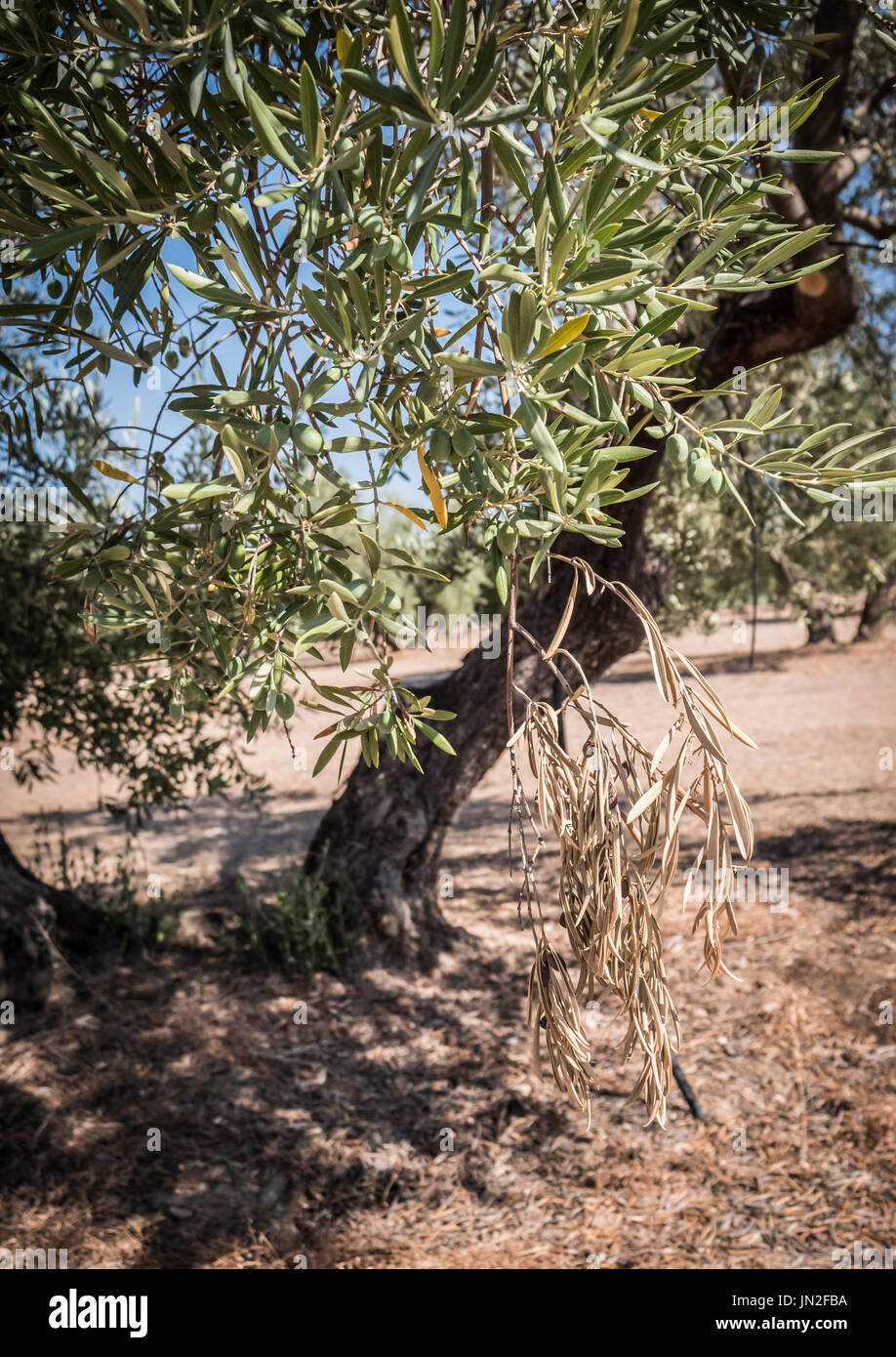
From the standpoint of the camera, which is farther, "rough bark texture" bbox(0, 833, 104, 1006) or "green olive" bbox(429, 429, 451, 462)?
"rough bark texture" bbox(0, 833, 104, 1006)

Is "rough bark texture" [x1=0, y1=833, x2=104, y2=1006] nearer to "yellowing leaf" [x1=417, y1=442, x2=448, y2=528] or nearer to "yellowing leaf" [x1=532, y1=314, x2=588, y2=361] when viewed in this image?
"yellowing leaf" [x1=417, y1=442, x2=448, y2=528]

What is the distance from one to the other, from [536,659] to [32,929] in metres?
3.16

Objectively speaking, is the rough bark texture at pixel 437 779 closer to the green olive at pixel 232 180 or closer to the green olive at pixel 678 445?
the green olive at pixel 678 445

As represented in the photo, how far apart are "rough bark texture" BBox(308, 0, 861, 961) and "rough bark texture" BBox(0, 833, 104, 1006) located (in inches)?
57.5

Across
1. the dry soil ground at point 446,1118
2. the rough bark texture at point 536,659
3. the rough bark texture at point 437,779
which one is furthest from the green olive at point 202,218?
the dry soil ground at point 446,1118

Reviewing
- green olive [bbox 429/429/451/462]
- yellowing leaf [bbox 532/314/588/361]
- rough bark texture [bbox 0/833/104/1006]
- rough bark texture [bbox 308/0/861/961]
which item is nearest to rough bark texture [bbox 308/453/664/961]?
rough bark texture [bbox 308/0/861/961]

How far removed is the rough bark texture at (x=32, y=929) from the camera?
4.58 metres

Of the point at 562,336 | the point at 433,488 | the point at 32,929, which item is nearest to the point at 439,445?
the point at 433,488

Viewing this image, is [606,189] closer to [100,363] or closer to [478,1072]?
[100,363]

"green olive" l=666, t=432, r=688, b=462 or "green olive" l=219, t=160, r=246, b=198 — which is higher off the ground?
"green olive" l=219, t=160, r=246, b=198

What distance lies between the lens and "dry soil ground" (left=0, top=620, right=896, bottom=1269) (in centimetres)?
338

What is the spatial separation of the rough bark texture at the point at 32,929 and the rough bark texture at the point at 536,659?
A: 4.79 feet

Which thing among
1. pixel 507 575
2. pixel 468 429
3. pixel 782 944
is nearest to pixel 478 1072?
pixel 782 944

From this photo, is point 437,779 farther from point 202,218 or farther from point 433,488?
point 202,218
